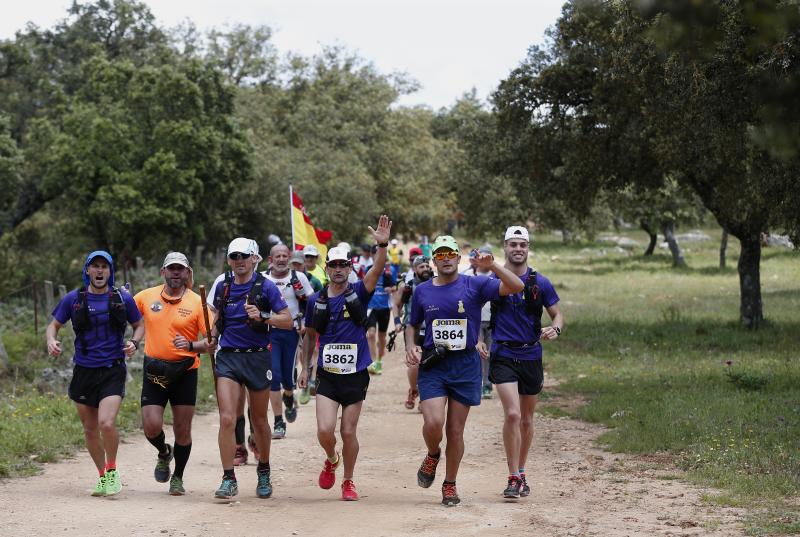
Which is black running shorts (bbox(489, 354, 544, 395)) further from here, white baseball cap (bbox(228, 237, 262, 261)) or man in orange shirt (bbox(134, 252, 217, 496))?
man in orange shirt (bbox(134, 252, 217, 496))

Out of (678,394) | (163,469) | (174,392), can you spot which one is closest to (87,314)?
(174,392)

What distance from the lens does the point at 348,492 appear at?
944cm

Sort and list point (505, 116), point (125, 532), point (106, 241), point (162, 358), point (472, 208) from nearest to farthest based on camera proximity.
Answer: point (125, 532), point (162, 358), point (505, 116), point (106, 241), point (472, 208)

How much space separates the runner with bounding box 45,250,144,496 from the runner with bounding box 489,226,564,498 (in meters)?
3.03

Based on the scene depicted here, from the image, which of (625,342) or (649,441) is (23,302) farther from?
(649,441)

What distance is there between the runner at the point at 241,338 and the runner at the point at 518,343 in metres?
1.79

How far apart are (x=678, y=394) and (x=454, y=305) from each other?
692cm

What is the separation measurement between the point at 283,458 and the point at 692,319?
689 inches

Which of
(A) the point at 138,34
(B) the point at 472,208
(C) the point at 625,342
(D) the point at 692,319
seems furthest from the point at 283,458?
(B) the point at 472,208

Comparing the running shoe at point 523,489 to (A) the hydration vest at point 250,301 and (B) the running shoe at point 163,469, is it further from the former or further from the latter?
(B) the running shoe at point 163,469

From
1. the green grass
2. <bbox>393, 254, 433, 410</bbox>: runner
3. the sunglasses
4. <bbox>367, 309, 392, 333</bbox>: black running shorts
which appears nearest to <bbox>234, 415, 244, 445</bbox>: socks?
<bbox>393, 254, 433, 410</bbox>: runner

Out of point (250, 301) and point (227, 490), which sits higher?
point (250, 301)

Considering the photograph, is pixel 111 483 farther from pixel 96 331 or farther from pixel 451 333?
pixel 451 333

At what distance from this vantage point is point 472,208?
57.8 m
